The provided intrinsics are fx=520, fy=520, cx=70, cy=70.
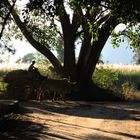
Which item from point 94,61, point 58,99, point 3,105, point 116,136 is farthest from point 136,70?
point 116,136

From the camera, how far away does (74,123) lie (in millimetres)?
16172

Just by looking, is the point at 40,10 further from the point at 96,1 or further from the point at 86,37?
the point at 86,37

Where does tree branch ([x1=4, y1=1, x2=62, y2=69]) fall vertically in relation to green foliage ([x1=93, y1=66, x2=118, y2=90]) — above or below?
above

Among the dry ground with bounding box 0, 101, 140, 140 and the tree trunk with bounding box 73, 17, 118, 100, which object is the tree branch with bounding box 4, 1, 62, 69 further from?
the dry ground with bounding box 0, 101, 140, 140

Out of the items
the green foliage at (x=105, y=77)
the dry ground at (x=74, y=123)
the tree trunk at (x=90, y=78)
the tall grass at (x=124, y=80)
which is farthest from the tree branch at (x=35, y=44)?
the dry ground at (x=74, y=123)

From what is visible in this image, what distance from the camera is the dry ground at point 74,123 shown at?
44.6 ft

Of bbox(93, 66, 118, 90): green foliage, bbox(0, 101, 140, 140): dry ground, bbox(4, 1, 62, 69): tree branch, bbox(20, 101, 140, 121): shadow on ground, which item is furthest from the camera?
bbox(93, 66, 118, 90): green foliage

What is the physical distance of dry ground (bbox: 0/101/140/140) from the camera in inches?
536

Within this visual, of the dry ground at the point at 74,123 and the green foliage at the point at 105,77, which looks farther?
the green foliage at the point at 105,77

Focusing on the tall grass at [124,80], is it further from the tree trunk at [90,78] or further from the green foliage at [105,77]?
the tree trunk at [90,78]

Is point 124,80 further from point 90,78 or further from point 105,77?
point 90,78

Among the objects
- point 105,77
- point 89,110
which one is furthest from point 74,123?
point 105,77

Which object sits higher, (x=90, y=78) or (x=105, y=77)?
(x=105, y=77)

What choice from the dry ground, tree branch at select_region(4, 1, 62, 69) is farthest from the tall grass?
the dry ground
